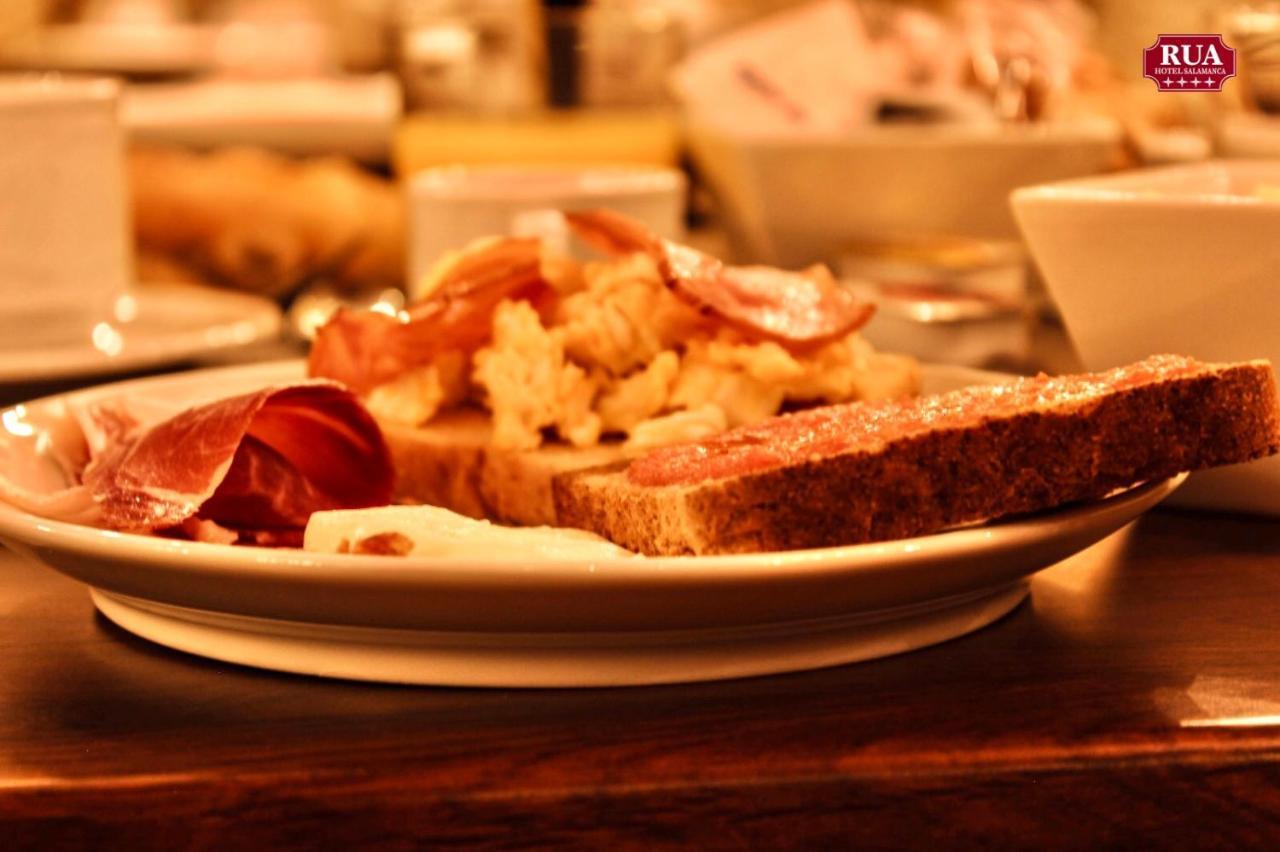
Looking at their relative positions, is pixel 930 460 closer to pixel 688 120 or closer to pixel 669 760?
pixel 669 760

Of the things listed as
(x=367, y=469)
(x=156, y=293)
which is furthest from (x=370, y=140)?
(x=367, y=469)

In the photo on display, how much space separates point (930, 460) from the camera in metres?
0.67

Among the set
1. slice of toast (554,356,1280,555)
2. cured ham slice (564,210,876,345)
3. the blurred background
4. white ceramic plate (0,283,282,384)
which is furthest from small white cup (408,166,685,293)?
slice of toast (554,356,1280,555)

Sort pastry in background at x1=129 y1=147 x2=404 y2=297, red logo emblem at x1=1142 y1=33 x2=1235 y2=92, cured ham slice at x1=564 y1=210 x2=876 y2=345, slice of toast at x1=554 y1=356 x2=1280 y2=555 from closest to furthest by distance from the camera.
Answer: slice of toast at x1=554 y1=356 x2=1280 y2=555 → cured ham slice at x1=564 y1=210 x2=876 y2=345 → red logo emblem at x1=1142 y1=33 x2=1235 y2=92 → pastry in background at x1=129 y1=147 x2=404 y2=297

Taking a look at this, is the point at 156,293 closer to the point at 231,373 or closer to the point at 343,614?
the point at 231,373

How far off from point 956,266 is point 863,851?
4.34 ft

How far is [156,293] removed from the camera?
1987 millimetres

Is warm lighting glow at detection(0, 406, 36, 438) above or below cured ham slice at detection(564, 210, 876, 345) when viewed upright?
below

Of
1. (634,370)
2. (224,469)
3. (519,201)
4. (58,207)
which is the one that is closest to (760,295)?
(634,370)

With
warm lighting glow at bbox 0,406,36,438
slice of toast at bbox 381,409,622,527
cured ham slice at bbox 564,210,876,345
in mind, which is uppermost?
cured ham slice at bbox 564,210,876,345

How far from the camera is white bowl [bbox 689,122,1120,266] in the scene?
1806mm

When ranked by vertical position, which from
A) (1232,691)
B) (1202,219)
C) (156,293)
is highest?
(1202,219)

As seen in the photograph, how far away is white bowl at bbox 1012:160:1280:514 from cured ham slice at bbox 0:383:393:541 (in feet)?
1.45

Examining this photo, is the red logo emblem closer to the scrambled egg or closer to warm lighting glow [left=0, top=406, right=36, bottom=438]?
the scrambled egg
